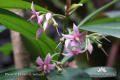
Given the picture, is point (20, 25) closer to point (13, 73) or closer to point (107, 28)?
point (13, 73)

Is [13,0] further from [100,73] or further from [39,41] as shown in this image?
[100,73]

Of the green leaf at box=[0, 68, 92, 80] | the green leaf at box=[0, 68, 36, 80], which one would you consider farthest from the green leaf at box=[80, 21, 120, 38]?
the green leaf at box=[0, 68, 36, 80]

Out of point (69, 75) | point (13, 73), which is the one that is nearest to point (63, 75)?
point (69, 75)

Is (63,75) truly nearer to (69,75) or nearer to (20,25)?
(69,75)

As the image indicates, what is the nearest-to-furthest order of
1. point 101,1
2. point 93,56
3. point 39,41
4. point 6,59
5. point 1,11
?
1. point 1,11
2. point 39,41
3. point 93,56
4. point 101,1
5. point 6,59

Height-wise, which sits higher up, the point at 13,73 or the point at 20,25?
the point at 20,25

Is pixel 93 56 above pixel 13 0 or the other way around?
the other way around

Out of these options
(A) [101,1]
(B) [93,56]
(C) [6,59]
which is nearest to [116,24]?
(B) [93,56]

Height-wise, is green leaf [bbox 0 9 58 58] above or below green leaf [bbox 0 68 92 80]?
above

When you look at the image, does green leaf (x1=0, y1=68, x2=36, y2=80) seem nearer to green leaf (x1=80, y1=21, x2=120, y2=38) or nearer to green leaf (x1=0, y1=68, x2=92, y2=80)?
green leaf (x1=0, y1=68, x2=92, y2=80)

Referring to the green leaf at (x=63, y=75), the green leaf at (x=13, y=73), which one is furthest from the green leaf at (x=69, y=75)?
the green leaf at (x=13, y=73)

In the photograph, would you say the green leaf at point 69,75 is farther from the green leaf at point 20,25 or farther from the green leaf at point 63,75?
the green leaf at point 20,25
